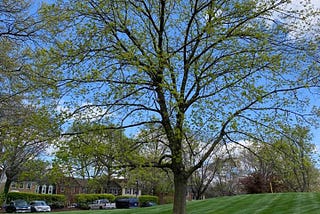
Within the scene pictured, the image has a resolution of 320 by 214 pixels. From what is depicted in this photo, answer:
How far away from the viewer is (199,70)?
29.4 ft

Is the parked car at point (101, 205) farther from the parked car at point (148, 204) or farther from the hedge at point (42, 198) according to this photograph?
the hedge at point (42, 198)

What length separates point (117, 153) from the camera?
324 inches

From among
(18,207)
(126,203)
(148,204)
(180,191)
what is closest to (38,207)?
(18,207)

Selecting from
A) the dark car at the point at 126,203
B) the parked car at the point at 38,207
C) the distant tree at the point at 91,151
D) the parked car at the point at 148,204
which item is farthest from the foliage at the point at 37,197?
the distant tree at the point at 91,151

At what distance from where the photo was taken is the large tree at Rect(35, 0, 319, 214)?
8.38 m

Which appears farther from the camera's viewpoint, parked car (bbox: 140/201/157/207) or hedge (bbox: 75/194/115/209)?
hedge (bbox: 75/194/115/209)

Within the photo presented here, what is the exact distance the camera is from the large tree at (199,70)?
8.38 m

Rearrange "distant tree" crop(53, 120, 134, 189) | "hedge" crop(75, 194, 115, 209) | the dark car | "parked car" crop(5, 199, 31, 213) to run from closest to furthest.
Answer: "distant tree" crop(53, 120, 134, 189), "parked car" crop(5, 199, 31, 213), the dark car, "hedge" crop(75, 194, 115, 209)

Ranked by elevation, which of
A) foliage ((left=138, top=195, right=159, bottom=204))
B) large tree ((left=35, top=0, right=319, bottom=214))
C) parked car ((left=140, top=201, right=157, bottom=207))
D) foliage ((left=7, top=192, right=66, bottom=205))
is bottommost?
parked car ((left=140, top=201, right=157, bottom=207))

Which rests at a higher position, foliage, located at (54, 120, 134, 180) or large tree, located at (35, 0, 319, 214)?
large tree, located at (35, 0, 319, 214)

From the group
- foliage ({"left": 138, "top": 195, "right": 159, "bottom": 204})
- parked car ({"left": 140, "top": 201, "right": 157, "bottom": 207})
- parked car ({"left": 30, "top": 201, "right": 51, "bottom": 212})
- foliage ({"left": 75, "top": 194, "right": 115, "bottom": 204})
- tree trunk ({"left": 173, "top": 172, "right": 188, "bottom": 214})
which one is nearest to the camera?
tree trunk ({"left": 173, "top": 172, "right": 188, "bottom": 214})

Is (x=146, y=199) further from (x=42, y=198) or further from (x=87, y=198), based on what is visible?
(x=42, y=198)

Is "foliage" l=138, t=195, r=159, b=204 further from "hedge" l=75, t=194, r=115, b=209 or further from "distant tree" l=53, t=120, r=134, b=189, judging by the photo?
"distant tree" l=53, t=120, r=134, b=189

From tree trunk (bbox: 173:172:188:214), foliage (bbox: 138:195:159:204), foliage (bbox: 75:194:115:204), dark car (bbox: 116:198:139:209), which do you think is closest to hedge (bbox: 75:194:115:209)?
foliage (bbox: 75:194:115:204)
